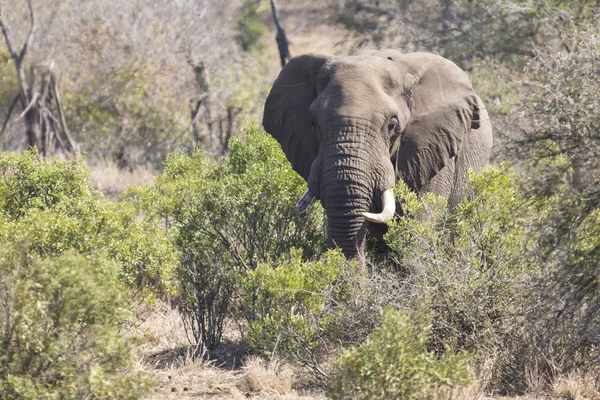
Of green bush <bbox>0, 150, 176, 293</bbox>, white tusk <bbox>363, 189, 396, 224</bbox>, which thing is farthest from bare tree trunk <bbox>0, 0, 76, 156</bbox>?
white tusk <bbox>363, 189, 396, 224</bbox>

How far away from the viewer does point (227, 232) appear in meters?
9.61

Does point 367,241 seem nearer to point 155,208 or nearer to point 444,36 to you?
point 155,208

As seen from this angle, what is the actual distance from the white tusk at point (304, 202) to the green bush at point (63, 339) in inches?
112

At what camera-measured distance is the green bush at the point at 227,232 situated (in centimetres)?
941

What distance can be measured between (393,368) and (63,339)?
1884mm

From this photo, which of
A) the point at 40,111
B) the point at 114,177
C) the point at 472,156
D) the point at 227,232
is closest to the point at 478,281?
the point at 227,232

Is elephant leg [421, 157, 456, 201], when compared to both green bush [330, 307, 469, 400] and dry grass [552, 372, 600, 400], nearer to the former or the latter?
dry grass [552, 372, 600, 400]

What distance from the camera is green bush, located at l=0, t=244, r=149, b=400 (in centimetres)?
641

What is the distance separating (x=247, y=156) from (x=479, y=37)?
1193 cm

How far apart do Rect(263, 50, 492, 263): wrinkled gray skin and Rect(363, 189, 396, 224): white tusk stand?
8 centimetres

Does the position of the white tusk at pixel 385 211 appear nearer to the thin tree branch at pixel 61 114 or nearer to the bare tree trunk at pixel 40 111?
the bare tree trunk at pixel 40 111

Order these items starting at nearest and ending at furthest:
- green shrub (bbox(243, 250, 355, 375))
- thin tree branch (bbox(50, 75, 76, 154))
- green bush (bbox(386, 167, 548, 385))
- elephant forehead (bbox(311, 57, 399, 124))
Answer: green bush (bbox(386, 167, 548, 385))
green shrub (bbox(243, 250, 355, 375))
elephant forehead (bbox(311, 57, 399, 124))
thin tree branch (bbox(50, 75, 76, 154))

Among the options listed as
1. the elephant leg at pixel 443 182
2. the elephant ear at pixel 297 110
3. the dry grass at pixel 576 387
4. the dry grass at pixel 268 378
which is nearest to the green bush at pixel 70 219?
the dry grass at pixel 268 378

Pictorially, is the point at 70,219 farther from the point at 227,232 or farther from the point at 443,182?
the point at 443,182
